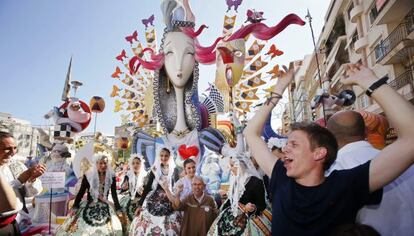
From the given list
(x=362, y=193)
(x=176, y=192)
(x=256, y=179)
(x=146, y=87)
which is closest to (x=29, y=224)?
(x=176, y=192)

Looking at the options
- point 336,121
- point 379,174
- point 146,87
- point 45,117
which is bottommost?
point 379,174

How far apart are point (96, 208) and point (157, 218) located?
0.83 meters

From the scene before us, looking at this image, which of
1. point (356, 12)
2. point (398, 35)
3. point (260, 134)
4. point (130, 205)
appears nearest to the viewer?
point (260, 134)

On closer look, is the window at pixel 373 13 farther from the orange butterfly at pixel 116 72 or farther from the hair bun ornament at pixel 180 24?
the orange butterfly at pixel 116 72

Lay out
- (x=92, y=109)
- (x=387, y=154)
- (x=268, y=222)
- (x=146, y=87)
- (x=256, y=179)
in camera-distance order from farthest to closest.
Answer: (x=146, y=87) < (x=92, y=109) < (x=256, y=179) < (x=268, y=222) < (x=387, y=154)

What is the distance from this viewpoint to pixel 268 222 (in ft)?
9.43

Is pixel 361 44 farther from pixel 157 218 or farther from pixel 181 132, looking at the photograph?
pixel 157 218

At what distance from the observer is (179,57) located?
5.74 meters

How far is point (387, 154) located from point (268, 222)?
6.38 feet

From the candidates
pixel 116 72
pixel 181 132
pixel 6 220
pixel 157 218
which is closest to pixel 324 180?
pixel 6 220

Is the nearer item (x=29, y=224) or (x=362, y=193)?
(x=362, y=193)

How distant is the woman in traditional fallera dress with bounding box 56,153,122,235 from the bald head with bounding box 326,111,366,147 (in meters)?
2.94

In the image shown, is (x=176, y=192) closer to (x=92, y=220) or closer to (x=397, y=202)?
(x=92, y=220)

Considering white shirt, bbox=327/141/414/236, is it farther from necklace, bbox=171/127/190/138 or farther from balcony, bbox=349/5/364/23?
balcony, bbox=349/5/364/23
